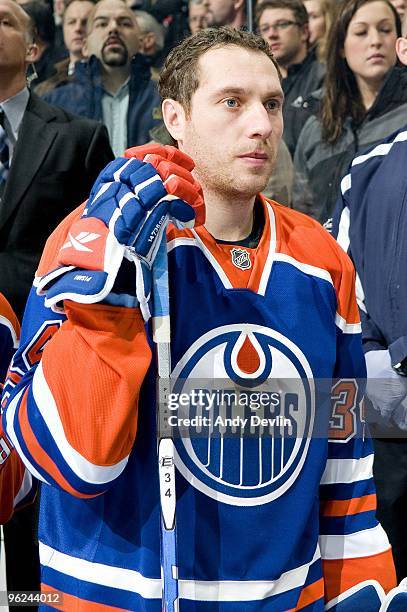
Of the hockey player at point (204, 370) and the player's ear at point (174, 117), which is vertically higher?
the player's ear at point (174, 117)

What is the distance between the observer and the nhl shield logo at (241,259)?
1.42 meters

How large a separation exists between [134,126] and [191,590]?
1.81 metres

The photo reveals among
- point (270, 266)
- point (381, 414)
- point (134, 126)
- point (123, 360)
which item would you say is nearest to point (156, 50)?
point (134, 126)

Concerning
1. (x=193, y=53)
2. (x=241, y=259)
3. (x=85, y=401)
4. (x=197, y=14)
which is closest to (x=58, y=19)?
(x=197, y=14)

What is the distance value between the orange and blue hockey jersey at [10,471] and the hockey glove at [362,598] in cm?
56

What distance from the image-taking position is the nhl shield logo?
4.64 feet

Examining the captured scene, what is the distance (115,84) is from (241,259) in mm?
1672

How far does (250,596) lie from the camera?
1.34 metres

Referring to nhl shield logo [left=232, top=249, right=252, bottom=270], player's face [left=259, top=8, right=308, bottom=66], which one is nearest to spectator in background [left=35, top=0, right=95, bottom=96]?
player's face [left=259, top=8, right=308, bottom=66]

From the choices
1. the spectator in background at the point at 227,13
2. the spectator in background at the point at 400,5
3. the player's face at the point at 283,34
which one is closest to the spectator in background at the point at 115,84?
the spectator in background at the point at 227,13

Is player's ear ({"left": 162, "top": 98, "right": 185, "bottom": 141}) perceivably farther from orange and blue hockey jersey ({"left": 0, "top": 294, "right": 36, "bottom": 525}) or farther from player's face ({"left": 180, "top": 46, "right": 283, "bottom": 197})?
orange and blue hockey jersey ({"left": 0, "top": 294, "right": 36, "bottom": 525})

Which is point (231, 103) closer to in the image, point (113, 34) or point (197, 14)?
point (197, 14)

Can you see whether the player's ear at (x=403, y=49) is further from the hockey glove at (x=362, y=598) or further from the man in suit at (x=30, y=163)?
the hockey glove at (x=362, y=598)

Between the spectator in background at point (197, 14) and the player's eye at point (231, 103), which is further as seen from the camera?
the spectator in background at point (197, 14)
